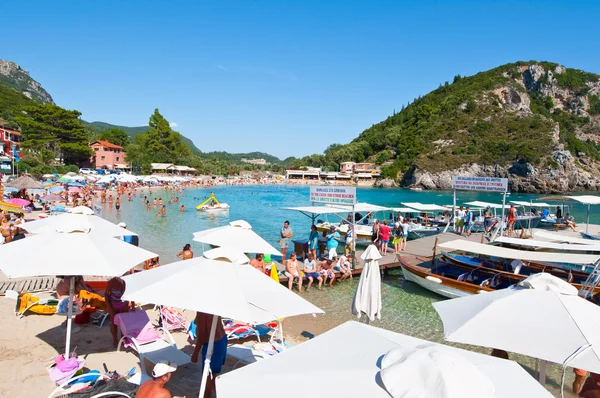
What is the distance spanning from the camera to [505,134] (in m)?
96.6

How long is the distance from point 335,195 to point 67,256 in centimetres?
1104

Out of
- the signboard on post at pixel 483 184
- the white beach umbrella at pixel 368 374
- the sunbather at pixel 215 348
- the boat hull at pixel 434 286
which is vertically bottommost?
the boat hull at pixel 434 286

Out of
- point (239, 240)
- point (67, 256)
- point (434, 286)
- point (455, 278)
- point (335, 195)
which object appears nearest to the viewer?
point (67, 256)

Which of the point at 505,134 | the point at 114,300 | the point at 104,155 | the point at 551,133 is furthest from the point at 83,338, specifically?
the point at 551,133

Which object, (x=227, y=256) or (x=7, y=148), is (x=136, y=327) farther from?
(x=7, y=148)

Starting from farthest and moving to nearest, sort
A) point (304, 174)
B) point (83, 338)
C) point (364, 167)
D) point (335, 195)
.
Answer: point (304, 174) < point (364, 167) < point (335, 195) < point (83, 338)

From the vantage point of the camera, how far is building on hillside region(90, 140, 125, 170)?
81312 mm

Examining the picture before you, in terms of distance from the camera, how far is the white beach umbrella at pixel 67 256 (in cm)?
470

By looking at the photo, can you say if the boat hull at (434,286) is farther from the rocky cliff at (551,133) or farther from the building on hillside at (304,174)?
the building on hillside at (304,174)

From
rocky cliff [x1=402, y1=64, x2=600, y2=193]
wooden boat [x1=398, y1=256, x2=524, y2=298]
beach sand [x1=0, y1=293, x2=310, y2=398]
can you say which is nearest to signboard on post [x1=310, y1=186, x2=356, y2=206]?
wooden boat [x1=398, y1=256, x2=524, y2=298]

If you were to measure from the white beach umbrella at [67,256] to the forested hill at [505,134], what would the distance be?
94.8 meters

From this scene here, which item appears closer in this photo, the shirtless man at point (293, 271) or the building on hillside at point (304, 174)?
the shirtless man at point (293, 271)

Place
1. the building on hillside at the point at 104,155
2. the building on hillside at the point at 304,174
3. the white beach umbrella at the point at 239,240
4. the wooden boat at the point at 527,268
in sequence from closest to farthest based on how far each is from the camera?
the white beach umbrella at the point at 239,240
the wooden boat at the point at 527,268
the building on hillside at the point at 104,155
the building on hillside at the point at 304,174

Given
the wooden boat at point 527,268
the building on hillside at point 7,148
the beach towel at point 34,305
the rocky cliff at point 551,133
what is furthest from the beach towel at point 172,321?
the rocky cliff at point 551,133
